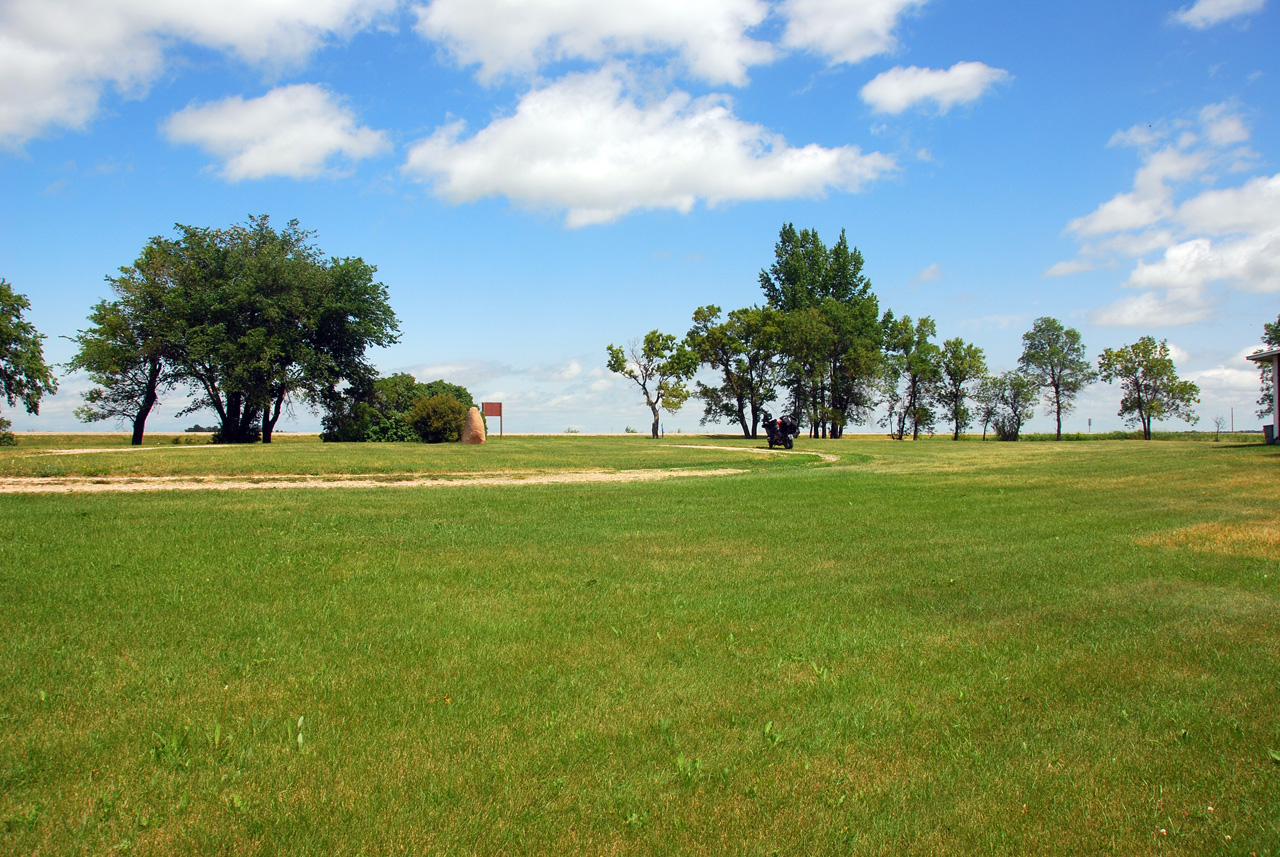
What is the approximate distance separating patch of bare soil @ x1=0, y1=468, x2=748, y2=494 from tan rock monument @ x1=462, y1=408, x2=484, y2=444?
64.0ft

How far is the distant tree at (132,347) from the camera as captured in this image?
36.3m

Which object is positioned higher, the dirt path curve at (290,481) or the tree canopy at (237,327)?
the tree canopy at (237,327)

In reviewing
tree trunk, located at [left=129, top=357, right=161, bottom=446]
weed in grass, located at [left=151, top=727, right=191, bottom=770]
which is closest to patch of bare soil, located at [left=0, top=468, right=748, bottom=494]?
weed in grass, located at [left=151, top=727, right=191, bottom=770]

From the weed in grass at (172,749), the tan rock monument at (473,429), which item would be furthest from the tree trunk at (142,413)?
the weed in grass at (172,749)

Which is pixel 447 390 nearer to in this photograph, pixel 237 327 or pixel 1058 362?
pixel 237 327

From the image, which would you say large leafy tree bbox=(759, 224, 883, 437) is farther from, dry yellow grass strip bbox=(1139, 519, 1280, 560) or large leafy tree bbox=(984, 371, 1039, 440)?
dry yellow grass strip bbox=(1139, 519, 1280, 560)

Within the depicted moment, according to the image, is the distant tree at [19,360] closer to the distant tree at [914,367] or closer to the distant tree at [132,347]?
the distant tree at [132,347]

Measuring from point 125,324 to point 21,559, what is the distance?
36.5m

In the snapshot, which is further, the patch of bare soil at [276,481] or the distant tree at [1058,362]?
the distant tree at [1058,362]

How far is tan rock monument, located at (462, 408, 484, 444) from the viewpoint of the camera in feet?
127

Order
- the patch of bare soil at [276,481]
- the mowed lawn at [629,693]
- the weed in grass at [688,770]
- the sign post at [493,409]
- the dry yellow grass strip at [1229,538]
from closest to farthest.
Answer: the mowed lawn at [629,693] → the weed in grass at [688,770] → the dry yellow grass strip at [1229,538] → the patch of bare soil at [276,481] → the sign post at [493,409]

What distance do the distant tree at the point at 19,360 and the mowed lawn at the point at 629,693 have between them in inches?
1253

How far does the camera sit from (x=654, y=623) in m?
5.68

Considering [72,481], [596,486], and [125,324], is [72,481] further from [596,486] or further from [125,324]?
[125,324]
